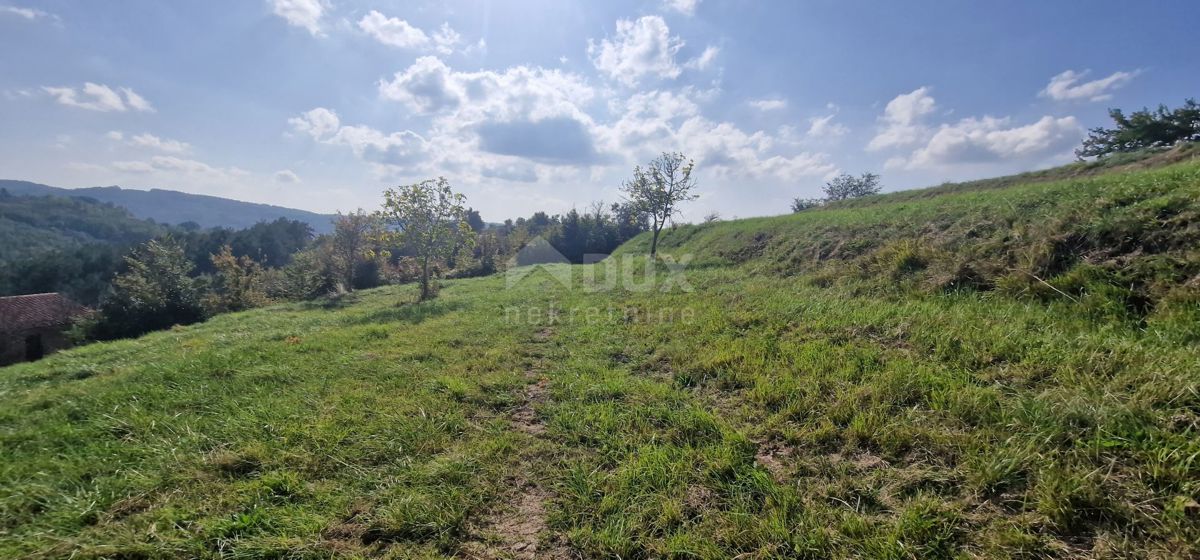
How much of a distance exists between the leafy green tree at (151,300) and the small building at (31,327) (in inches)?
396

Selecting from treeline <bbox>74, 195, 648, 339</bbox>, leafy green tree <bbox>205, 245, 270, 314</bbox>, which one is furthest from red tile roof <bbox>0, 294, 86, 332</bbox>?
leafy green tree <bbox>205, 245, 270, 314</bbox>

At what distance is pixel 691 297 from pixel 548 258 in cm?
3554

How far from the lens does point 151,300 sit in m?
17.5

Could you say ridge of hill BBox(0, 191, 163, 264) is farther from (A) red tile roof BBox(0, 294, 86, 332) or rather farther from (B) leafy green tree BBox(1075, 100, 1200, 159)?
(B) leafy green tree BBox(1075, 100, 1200, 159)

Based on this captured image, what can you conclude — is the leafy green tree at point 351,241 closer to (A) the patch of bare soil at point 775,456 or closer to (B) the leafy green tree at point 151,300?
(B) the leafy green tree at point 151,300

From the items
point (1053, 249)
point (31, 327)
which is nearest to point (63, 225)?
point (31, 327)

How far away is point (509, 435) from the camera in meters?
4.13

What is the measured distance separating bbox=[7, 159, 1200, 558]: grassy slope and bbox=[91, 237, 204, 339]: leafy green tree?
14454 millimetres

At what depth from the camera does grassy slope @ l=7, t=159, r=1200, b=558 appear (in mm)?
2549

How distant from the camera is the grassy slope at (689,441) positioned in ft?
8.36

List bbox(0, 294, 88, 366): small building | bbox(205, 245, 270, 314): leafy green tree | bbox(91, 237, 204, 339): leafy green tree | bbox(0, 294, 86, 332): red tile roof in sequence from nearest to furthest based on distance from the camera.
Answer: bbox(91, 237, 204, 339): leafy green tree < bbox(205, 245, 270, 314): leafy green tree < bbox(0, 294, 88, 366): small building < bbox(0, 294, 86, 332): red tile roof

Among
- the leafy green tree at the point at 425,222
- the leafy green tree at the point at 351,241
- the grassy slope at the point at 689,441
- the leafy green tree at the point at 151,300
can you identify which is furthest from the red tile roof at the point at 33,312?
the grassy slope at the point at 689,441

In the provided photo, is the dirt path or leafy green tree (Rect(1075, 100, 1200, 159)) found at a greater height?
leafy green tree (Rect(1075, 100, 1200, 159))

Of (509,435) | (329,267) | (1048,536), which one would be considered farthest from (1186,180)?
(329,267)
